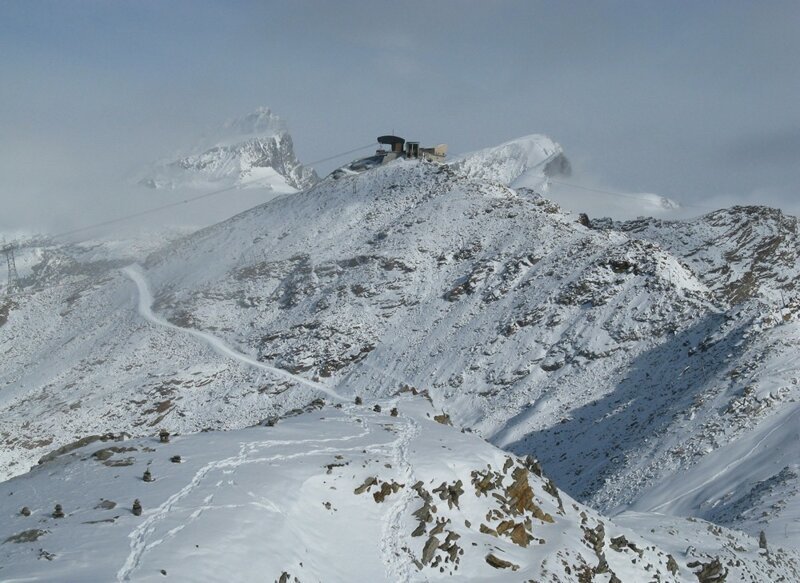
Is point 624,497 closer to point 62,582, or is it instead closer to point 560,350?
point 560,350

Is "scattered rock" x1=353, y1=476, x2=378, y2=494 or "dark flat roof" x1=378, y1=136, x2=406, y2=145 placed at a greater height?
"dark flat roof" x1=378, y1=136, x2=406, y2=145

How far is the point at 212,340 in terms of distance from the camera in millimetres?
71938

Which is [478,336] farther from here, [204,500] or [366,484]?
[204,500]

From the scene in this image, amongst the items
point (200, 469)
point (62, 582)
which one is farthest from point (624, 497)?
point (62, 582)

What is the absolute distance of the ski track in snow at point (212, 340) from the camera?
6289 cm

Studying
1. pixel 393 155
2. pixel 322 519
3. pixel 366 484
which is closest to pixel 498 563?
pixel 366 484

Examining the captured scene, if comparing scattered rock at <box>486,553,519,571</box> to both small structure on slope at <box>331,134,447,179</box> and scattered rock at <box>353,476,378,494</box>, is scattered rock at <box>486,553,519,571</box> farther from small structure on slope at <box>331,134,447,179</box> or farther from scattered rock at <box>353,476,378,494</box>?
small structure on slope at <box>331,134,447,179</box>

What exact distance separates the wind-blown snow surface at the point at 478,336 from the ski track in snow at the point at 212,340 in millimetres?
778

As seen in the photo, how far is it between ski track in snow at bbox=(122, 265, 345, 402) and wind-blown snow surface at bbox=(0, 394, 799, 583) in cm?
3640

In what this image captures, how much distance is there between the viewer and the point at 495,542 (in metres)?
20.0

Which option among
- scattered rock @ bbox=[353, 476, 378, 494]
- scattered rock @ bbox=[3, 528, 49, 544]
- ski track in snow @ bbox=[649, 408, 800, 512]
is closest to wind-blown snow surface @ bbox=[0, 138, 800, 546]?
ski track in snow @ bbox=[649, 408, 800, 512]

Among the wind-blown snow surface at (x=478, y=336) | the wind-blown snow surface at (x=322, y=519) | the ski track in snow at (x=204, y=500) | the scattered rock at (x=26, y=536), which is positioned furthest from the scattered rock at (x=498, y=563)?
the wind-blown snow surface at (x=478, y=336)

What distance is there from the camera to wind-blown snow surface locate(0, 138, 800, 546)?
41750 millimetres

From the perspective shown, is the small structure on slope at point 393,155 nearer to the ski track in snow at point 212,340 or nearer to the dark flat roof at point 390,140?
the dark flat roof at point 390,140
